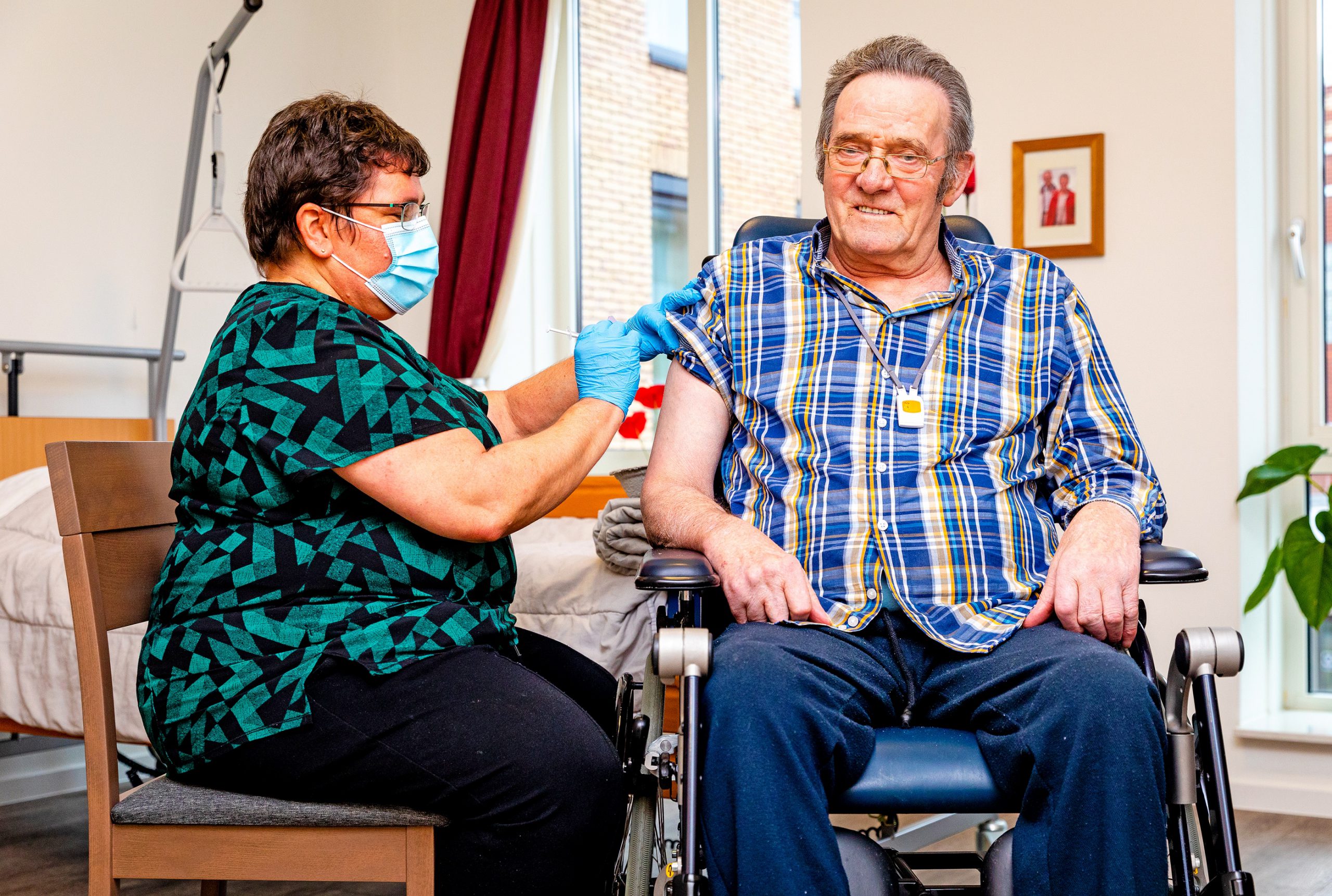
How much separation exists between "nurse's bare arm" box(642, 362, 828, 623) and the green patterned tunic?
0.98ft

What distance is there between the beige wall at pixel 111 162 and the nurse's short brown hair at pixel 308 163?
2.24 metres

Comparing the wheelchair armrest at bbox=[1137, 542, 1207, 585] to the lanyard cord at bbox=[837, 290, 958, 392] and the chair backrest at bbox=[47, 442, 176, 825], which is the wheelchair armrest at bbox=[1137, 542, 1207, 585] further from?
the chair backrest at bbox=[47, 442, 176, 825]

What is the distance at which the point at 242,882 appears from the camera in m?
2.39

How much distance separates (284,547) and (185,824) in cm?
30

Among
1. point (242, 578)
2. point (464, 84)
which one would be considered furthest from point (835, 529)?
point (464, 84)

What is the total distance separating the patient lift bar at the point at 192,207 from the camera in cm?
305

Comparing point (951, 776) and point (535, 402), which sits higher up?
point (535, 402)

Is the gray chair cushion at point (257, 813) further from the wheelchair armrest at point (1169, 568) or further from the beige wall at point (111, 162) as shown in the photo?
the beige wall at point (111, 162)

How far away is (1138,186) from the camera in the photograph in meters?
2.98

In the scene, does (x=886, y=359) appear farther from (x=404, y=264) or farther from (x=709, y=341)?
(x=404, y=264)

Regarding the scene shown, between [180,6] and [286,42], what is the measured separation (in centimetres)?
42

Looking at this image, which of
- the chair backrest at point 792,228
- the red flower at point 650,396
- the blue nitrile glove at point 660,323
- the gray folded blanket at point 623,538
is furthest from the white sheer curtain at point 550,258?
the blue nitrile glove at point 660,323

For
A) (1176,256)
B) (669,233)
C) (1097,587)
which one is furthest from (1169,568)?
(669,233)

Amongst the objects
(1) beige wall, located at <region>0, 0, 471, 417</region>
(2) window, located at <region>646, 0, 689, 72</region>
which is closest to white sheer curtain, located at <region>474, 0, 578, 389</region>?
(2) window, located at <region>646, 0, 689, 72</region>
